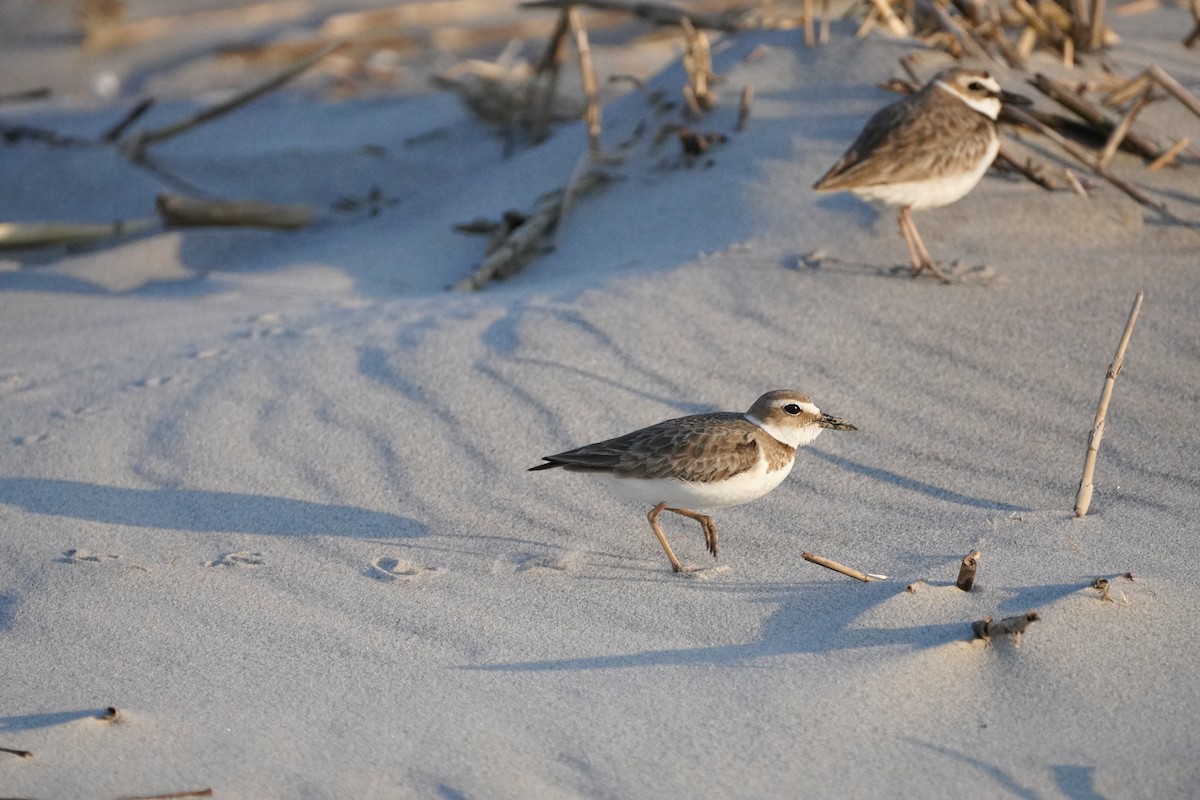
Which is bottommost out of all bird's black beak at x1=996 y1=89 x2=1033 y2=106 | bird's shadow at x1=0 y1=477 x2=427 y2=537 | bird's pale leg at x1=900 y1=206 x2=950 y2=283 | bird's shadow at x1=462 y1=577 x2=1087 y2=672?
bird's shadow at x1=0 y1=477 x2=427 y2=537

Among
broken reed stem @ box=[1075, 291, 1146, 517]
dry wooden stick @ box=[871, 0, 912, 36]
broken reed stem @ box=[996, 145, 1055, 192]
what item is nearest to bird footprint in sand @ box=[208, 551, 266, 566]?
broken reed stem @ box=[1075, 291, 1146, 517]

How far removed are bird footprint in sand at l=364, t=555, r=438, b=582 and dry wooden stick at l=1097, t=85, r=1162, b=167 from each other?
14.9ft

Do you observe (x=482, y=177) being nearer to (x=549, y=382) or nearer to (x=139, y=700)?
(x=549, y=382)

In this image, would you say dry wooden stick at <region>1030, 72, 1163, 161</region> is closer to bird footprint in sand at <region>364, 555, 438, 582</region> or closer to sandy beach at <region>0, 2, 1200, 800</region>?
sandy beach at <region>0, 2, 1200, 800</region>

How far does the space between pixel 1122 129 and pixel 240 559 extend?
5231 mm

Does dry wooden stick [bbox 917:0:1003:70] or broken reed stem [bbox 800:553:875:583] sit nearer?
broken reed stem [bbox 800:553:875:583]

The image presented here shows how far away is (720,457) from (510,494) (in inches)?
41.0

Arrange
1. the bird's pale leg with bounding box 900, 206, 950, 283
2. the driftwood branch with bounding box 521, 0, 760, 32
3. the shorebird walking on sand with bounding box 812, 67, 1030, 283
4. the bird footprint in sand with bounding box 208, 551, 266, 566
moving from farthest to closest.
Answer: the driftwood branch with bounding box 521, 0, 760, 32 < the bird's pale leg with bounding box 900, 206, 950, 283 < the shorebird walking on sand with bounding box 812, 67, 1030, 283 < the bird footprint in sand with bounding box 208, 551, 266, 566

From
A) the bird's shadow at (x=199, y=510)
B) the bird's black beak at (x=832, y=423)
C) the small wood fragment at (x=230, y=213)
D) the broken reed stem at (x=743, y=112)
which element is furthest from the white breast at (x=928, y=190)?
the small wood fragment at (x=230, y=213)

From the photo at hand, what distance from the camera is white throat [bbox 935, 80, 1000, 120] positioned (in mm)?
6777

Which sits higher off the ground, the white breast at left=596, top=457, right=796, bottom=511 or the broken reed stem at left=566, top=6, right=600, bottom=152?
the broken reed stem at left=566, top=6, right=600, bottom=152

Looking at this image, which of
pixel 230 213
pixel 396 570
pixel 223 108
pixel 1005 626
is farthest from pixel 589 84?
pixel 1005 626

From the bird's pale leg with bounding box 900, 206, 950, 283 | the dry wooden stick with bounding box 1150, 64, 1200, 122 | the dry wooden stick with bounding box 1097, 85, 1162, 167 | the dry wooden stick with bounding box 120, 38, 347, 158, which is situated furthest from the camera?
the dry wooden stick with bounding box 120, 38, 347, 158

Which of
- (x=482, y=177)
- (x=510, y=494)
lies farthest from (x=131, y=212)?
(x=510, y=494)
